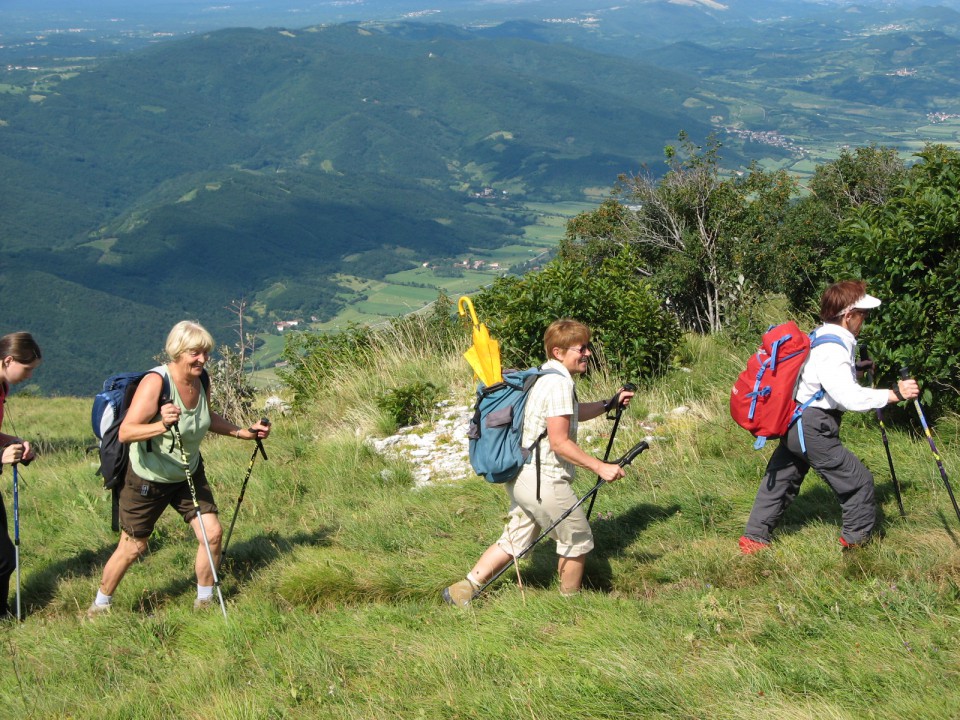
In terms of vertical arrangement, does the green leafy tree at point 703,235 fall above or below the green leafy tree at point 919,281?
below

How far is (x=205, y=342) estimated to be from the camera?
4922 millimetres

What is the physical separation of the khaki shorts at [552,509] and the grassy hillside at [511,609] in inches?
11.8

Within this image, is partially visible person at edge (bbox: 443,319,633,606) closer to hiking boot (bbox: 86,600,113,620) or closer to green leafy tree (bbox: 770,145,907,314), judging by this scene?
hiking boot (bbox: 86,600,113,620)

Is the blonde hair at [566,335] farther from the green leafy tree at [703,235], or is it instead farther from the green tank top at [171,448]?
the green leafy tree at [703,235]

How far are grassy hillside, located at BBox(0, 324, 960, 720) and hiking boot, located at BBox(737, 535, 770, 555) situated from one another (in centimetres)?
8

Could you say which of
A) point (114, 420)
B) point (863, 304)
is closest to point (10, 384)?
point (114, 420)

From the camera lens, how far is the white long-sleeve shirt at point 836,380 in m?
4.42

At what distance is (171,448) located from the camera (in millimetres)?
5055

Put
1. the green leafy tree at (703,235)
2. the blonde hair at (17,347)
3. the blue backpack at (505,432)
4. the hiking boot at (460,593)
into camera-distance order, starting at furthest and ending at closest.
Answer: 1. the green leafy tree at (703,235)
2. the blonde hair at (17,347)
3. the hiking boot at (460,593)
4. the blue backpack at (505,432)

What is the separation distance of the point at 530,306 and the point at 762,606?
5979 mm

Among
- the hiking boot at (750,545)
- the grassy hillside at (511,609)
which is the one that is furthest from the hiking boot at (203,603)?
the hiking boot at (750,545)

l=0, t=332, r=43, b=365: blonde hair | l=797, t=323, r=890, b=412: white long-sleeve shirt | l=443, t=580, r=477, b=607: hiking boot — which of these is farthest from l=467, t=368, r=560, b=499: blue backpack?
l=0, t=332, r=43, b=365: blonde hair

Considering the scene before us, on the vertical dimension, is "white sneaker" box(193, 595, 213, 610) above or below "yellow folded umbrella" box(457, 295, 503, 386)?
below

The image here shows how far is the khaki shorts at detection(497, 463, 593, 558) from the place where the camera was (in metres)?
4.58
